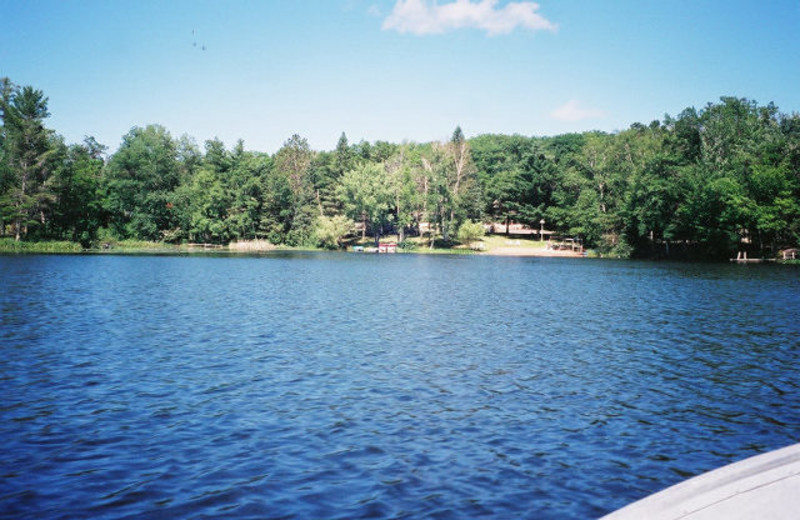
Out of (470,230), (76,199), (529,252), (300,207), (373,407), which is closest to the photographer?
(373,407)

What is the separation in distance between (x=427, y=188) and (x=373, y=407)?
10319cm

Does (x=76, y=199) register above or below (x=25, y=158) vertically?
below

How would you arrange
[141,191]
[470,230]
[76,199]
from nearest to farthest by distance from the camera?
[76,199] → [470,230] → [141,191]

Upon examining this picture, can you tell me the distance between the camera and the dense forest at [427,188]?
79625mm

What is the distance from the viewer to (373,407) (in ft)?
45.1

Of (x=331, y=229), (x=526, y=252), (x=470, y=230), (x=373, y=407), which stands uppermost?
(x=331, y=229)

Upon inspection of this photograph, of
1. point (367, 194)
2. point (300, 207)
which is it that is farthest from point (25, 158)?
point (367, 194)

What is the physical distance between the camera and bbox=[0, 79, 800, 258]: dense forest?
261 ft

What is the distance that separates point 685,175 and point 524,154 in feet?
132

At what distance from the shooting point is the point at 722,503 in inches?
165

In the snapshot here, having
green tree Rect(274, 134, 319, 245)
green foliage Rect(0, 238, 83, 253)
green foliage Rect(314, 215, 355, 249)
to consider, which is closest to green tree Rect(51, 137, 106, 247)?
green foliage Rect(0, 238, 83, 253)

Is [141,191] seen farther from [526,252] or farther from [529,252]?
[529,252]

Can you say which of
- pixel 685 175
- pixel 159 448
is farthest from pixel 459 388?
pixel 685 175

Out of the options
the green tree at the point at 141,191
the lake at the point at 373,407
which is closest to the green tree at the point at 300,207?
the green tree at the point at 141,191
